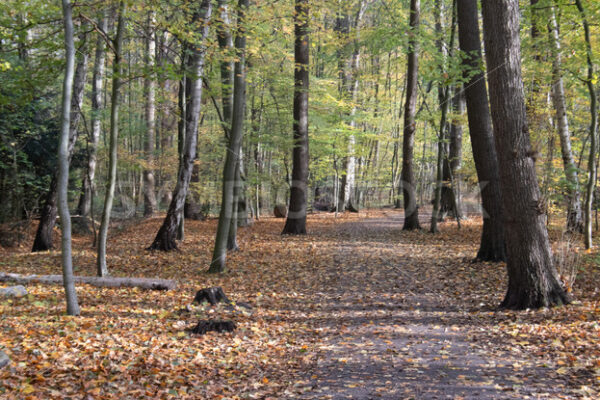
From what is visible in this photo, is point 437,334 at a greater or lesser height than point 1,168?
lesser

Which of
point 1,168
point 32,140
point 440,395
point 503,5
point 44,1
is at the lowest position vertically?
point 440,395

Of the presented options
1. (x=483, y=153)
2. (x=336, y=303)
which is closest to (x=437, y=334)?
(x=336, y=303)

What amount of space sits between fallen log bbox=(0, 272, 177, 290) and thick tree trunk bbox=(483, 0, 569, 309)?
6271 mm

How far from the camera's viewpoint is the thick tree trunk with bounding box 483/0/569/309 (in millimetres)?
6305

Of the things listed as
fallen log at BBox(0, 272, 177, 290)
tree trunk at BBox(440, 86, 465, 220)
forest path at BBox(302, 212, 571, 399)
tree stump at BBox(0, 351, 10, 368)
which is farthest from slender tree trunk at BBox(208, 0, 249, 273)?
tree trunk at BBox(440, 86, 465, 220)

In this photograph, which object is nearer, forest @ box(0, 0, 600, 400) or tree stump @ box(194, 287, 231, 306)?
forest @ box(0, 0, 600, 400)

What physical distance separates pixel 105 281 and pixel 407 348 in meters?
6.22

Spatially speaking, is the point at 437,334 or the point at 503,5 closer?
the point at 437,334

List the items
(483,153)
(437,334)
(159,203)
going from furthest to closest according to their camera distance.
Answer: (159,203), (483,153), (437,334)

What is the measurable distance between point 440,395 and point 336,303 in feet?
12.1

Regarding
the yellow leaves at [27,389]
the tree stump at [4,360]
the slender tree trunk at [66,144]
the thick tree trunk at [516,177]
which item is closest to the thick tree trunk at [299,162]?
the thick tree trunk at [516,177]

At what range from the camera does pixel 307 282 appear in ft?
30.7

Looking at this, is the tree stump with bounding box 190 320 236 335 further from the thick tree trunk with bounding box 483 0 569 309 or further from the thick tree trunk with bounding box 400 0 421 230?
the thick tree trunk with bounding box 400 0 421 230

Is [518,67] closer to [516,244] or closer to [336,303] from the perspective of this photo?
[516,244]
